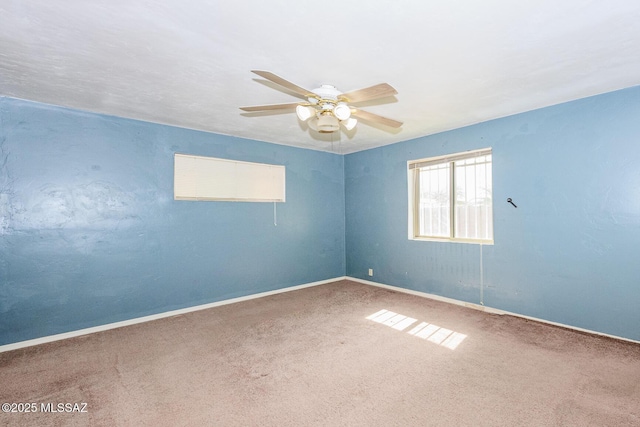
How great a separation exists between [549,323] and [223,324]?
3800mm

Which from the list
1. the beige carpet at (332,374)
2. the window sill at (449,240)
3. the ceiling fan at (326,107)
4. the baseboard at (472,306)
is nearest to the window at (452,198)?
the window sill at (449,240)

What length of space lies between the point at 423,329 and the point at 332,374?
1.40 meters

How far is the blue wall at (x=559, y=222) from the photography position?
298 cm

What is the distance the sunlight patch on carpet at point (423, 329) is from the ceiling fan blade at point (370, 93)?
95.4 inches

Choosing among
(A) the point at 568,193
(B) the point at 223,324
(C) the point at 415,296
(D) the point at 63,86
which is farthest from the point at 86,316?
(A) the point at 568,193

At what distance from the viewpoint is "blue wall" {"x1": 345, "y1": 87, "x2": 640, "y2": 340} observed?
2.98 m

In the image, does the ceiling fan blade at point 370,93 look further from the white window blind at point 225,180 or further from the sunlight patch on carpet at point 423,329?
the white window blind at point 225,180

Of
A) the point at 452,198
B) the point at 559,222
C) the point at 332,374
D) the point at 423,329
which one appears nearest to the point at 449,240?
the point at 452,198

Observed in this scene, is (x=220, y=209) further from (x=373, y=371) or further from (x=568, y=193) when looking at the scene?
(x=568, y=193)

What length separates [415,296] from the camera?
4652 mm

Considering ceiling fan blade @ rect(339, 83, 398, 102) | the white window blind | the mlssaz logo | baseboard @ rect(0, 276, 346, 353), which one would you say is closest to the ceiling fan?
ceiling fan blade @ rect(339, 83, 398, 102)

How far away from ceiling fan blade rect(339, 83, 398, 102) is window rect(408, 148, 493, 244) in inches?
101

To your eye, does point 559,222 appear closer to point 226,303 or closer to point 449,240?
point 449,240

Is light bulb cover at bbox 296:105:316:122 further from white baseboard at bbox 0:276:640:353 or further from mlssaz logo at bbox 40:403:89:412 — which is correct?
white baseboard at bbox 0:276:640:353
